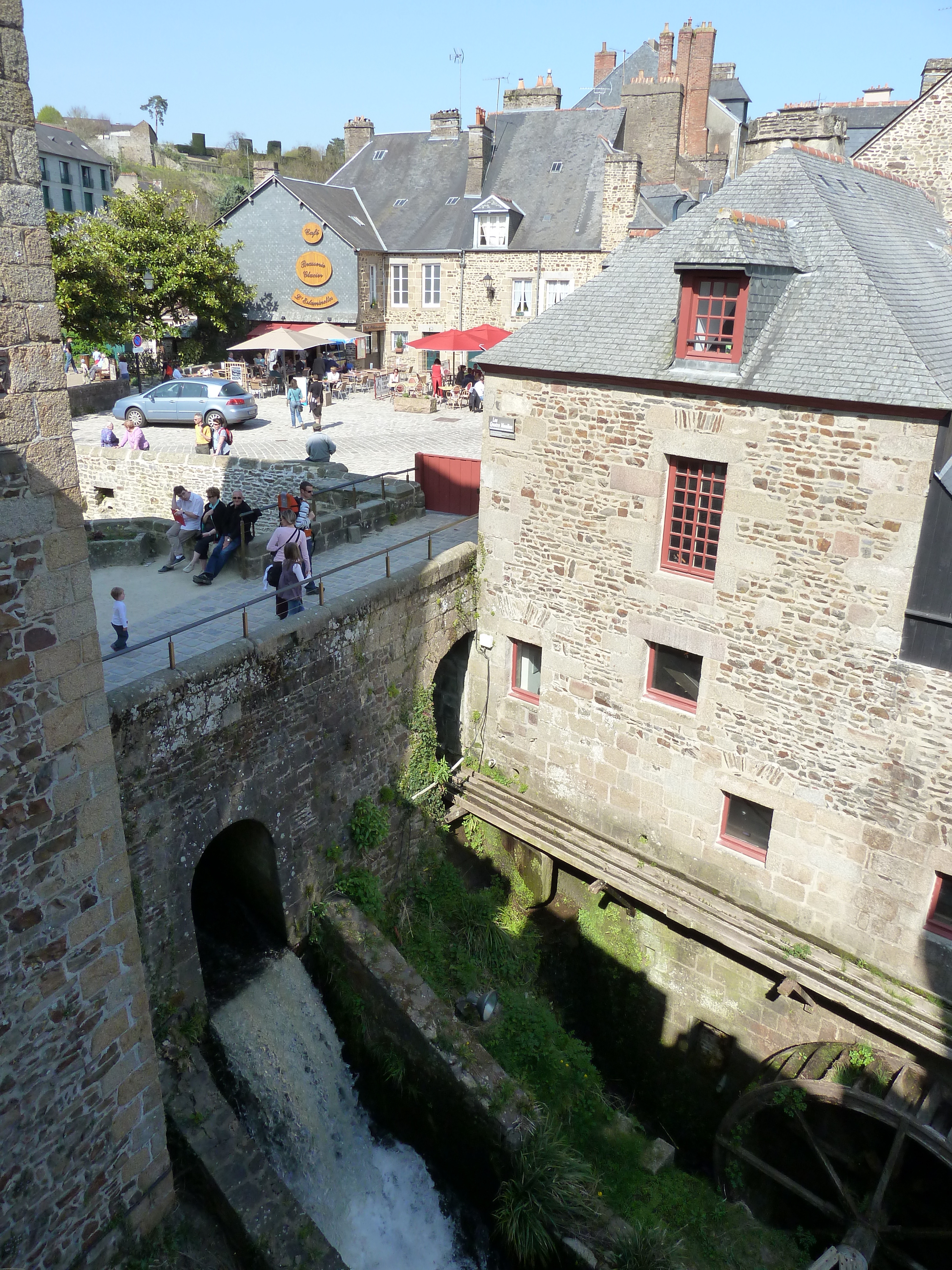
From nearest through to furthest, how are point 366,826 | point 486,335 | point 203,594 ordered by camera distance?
point 366,826, point 203,594, point 486,335

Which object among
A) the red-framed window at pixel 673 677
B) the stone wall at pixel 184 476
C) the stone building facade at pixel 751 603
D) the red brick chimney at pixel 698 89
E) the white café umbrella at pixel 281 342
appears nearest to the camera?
the stone building facade at pixel 751 603

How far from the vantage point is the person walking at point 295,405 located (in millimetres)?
21328

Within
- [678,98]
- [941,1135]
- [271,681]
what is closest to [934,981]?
[941,1135]

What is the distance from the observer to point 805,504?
8.70 metres

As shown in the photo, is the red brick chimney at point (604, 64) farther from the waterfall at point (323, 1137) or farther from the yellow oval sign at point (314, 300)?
the waterfall at point (323, 1137)

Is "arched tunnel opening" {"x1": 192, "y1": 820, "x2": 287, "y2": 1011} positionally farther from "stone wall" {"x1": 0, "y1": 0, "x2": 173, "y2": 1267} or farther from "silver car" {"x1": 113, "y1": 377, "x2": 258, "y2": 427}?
"silver car" {"x1": 113, "y1": 377, "x2": 258, "y2": 427}

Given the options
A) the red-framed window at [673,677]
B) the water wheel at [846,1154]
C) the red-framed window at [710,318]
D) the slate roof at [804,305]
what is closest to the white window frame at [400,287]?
the slate roof at [804,305]

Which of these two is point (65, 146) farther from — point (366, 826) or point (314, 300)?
point (366, 826)

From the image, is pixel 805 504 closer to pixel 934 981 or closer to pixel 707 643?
pixel 707 643

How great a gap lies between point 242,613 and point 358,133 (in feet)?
104

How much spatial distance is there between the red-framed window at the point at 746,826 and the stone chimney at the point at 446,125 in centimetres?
2996

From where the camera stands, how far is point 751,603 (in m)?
9.38

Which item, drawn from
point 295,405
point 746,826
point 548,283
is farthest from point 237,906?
point 548,283

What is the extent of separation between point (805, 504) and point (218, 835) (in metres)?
7.28
